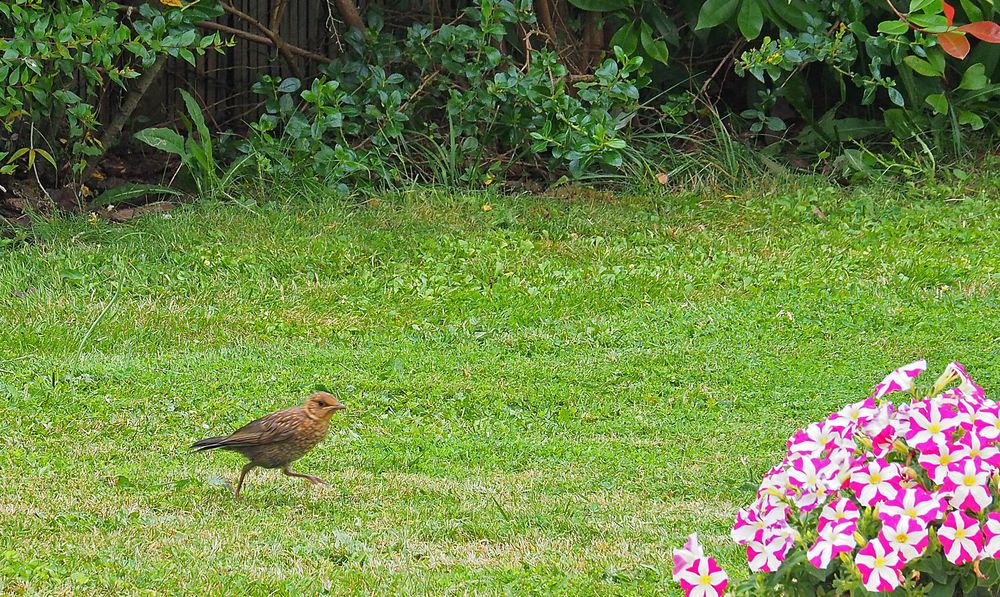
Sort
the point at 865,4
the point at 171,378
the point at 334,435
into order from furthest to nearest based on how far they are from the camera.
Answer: the point at 865,4 < the point at 171,378 < the point at 334,435

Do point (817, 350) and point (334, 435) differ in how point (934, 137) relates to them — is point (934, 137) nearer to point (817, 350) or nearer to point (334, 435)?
point (817, 350)

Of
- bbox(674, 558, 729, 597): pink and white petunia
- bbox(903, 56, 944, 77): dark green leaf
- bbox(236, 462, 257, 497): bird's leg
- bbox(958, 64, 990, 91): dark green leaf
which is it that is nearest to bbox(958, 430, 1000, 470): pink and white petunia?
bbox(674, 558, 729, 597): pink and white petunia

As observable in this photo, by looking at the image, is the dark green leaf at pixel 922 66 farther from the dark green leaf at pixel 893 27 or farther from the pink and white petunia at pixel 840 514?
the pink and white petunia at pixel 840 514

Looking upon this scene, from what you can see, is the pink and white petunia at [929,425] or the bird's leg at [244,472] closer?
the pink and white petunia at [929,425]

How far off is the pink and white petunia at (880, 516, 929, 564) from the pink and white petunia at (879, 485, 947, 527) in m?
0.01

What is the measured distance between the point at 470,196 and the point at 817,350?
11.1 feet

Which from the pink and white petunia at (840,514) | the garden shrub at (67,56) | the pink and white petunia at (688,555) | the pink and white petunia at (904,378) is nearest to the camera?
the pink and white petunia at (840,514)

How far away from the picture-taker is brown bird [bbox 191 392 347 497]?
4234mm

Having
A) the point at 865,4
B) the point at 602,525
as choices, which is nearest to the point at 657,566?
the point at 602,525

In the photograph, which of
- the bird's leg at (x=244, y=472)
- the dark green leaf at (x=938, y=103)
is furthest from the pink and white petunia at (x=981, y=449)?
the dark green leaf at (x=938, y=103)

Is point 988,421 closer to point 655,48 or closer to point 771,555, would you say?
point 771,555

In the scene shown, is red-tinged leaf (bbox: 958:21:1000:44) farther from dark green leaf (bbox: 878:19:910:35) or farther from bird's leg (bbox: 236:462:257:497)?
bird's leg (bbox: 236:462:257:497)

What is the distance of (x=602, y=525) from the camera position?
166 inches

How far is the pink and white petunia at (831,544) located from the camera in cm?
222
